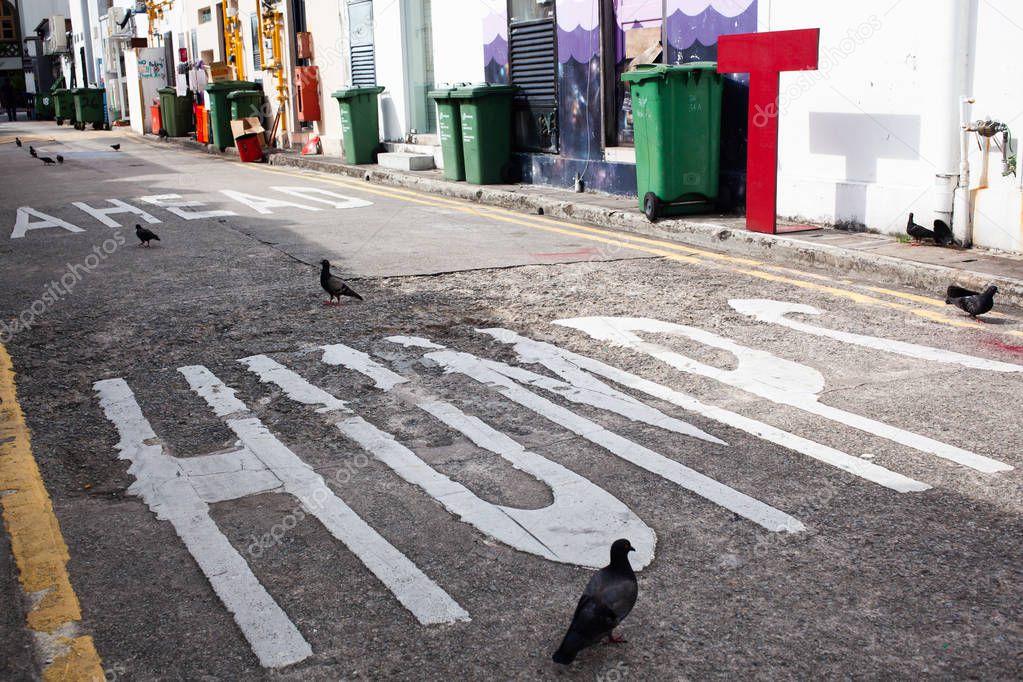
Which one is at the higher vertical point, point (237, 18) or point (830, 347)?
point (237, 18)

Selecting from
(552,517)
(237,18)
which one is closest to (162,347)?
(552,517)

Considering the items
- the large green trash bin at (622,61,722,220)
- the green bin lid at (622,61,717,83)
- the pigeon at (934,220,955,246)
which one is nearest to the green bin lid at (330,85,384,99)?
the large green trash bin at (622,61,722,220)

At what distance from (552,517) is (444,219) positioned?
8.84 m

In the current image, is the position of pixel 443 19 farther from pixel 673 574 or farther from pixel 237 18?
pixel 673 574

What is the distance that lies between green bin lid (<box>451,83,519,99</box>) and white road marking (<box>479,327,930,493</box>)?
29.2 ft

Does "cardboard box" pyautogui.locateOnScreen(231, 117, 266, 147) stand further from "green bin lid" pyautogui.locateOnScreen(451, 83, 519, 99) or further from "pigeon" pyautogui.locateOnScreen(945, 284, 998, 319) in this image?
"pigeon" pyautogui.locateOnScreen(945, 284, 998, 319)

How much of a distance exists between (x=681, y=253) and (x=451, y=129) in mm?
7020

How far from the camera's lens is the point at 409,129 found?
19969 millimetres

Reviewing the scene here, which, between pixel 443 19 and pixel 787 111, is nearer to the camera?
pixel 787 111

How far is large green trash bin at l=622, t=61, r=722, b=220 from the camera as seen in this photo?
10977 mm

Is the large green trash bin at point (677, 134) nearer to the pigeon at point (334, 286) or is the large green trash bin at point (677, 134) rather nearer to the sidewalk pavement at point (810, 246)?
the sidewalk pavement at point (810, 246)

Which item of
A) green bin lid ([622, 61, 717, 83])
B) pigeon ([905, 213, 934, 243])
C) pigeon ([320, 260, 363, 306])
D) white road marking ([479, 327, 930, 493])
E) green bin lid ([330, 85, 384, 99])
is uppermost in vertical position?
green bin lid ([330, 85, 384, 99])

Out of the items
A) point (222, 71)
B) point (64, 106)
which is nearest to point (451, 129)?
point (222, 71)

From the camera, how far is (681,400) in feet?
18.1
